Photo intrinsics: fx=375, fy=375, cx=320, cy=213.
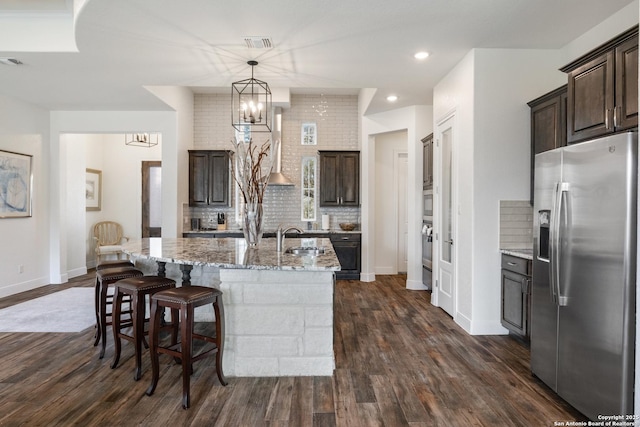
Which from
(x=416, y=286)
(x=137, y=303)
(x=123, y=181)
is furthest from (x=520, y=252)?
(x=123, y=181)

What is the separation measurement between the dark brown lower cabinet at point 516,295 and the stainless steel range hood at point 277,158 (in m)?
3.98

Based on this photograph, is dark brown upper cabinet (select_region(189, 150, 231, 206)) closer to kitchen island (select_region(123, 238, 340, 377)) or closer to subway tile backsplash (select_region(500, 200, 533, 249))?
kitchen island (select_region(123, 238, 340, 377))

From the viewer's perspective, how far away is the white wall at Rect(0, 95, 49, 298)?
17.3 feet

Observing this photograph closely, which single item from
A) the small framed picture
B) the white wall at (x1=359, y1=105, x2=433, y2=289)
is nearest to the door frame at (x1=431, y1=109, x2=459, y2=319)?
the white wall at (x1=359, y1=105, x2=433, y2=289)

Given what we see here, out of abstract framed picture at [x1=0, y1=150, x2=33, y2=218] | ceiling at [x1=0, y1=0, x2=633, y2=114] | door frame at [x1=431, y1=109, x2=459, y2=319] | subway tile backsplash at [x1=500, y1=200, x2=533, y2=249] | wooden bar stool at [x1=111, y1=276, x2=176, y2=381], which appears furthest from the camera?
abstract framed picture at [x1=0, y1=150, x2=33, y2=218]

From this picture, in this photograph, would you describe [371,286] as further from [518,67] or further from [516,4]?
[516,4]

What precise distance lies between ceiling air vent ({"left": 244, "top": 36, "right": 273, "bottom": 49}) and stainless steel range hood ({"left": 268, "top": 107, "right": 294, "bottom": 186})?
2979mm

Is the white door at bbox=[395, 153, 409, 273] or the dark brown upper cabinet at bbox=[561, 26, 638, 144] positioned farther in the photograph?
the white door at bbox=[395, 153, 409, 273]

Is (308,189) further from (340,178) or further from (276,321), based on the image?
(276,321)

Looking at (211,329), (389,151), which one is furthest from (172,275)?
(389,151)

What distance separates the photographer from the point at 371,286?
6.11 m

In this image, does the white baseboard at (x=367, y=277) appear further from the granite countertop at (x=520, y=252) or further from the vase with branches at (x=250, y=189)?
the vase with branches at (x=250, y=189)

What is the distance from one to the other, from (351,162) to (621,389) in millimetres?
5319

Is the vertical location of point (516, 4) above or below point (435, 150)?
above
